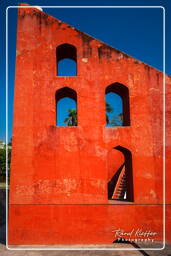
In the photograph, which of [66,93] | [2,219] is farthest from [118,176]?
[2,219]

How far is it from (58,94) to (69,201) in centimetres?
457

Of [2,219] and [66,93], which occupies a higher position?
[66,93]

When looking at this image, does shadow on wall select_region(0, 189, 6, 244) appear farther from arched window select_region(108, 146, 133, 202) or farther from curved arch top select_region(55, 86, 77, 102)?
curved arch top select_region(55, 86, 77, 102)

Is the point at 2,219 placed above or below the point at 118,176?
below

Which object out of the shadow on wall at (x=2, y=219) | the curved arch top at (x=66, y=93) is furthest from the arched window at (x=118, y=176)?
the shadow on wall at (x=2, y=219)

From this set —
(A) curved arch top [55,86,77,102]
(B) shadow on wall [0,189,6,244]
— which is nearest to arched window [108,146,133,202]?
(A) curved arch top [55,86,77,102]

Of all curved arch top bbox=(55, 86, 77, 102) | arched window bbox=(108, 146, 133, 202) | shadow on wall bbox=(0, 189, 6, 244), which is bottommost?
shadow on wall bbox=(0, 189, 6, 244)

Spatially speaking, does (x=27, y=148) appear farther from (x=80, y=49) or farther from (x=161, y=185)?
(x=161, y=185)

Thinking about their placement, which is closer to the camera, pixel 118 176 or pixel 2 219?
pixel 2 219

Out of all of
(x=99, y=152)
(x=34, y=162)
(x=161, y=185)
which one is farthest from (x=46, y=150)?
(x=161, y=185)

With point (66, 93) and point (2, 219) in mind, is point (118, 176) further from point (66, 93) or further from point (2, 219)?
point (2, 219)

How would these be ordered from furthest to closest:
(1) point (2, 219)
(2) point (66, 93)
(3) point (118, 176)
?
(3) point (118, 176)
(1) point (2, 219)
(2) point (66, 93)

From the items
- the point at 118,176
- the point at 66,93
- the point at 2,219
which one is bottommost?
the point at 2,219

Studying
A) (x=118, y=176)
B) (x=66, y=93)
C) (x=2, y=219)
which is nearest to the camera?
(x=66, y=93)
